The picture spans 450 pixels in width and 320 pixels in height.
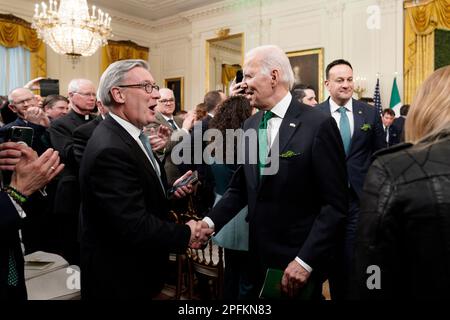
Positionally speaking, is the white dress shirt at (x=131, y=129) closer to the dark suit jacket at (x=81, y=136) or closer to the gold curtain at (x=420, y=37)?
the dark suit jacket at (x=81, y=136)

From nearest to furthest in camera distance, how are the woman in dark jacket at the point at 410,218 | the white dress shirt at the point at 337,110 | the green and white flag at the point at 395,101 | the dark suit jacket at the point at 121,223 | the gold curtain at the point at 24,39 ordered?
the woman in dark jacket at the point at 410,218 → the dark suit jacket at the point at 121,223 → the white dress shirt at the point at 337,110 → the green and white flag at the point at 395,101 → the gold curtain at the point at 24,39

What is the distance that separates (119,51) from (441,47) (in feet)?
26.3

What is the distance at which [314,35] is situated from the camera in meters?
9.28

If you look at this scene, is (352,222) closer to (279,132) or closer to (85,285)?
(279,132)

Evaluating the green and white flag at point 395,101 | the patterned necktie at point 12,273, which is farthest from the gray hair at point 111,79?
the green and white flag at point 395,101

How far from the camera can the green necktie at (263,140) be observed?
2.02 meters

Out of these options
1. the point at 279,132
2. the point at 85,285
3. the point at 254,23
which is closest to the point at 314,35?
the point at 254,23

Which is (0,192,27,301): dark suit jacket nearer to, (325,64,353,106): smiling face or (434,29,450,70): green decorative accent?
(325,64,353,106): smiling face

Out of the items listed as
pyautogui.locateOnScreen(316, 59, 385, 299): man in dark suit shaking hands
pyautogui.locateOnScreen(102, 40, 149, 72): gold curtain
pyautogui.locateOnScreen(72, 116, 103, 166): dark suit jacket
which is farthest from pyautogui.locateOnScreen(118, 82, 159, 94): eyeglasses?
pyautogui.locateOnScreen(102, 40, 149, 72): gold curtain

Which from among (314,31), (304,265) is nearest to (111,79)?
(304,265)

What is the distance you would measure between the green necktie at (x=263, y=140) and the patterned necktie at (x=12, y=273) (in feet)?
3.68

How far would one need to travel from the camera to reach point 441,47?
25.6ft

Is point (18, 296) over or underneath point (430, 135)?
underneath
